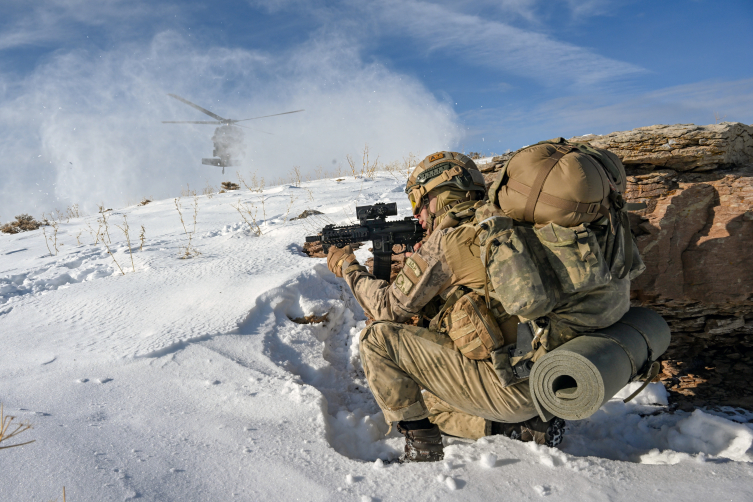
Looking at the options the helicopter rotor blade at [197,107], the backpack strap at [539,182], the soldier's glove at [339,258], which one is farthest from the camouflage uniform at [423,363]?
the helicopter rotor blade at [197,107]

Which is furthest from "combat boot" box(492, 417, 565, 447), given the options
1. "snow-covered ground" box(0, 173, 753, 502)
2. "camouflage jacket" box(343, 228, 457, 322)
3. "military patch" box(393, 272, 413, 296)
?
"military patch" box(393, 272, 413, 296)

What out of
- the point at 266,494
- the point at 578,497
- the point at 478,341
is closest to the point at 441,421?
the point at 478,341

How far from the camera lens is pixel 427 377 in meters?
2.37

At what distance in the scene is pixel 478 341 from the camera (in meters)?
2.21

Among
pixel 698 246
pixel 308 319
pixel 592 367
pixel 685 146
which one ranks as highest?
pixel 685 146

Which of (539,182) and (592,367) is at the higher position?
(539,182)

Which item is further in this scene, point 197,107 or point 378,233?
point 197,107

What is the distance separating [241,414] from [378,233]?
1603 millimetres

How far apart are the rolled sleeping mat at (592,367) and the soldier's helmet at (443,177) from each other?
49.1 inches

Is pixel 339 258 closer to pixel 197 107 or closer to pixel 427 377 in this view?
pixel 427 377

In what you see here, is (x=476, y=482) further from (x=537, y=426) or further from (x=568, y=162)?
(x=568, y=162)

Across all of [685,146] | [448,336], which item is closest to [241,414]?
[448,336]

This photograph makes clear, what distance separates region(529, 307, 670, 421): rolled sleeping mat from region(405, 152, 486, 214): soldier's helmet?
125 centimetres

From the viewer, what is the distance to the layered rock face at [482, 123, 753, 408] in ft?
10.4
